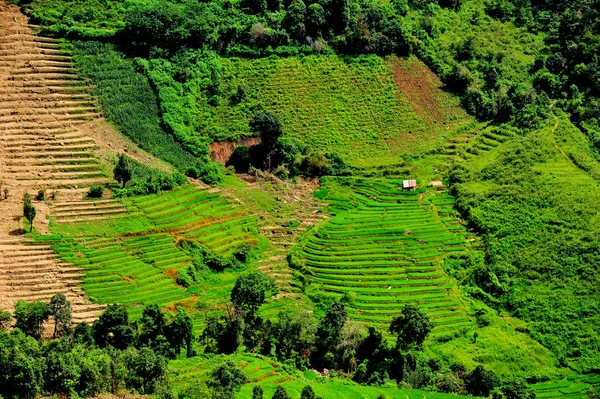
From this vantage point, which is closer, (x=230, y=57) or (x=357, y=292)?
(x=357, y=292)

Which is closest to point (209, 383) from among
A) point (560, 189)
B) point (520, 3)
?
point (560, 189)

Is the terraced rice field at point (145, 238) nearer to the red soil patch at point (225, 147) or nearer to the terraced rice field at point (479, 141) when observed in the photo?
the red soil patch at point (225, 147)

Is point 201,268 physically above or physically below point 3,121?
below

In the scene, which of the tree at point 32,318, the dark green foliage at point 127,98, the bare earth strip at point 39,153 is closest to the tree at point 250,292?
the bare earth strip at point 39,153

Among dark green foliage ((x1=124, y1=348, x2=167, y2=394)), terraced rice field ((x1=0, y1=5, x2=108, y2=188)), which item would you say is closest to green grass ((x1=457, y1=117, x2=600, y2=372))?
dark green foliage ((x1=124, y1=348, x2=167, y2=394))

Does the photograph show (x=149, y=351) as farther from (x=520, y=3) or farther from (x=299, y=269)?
(x=520, y=3)

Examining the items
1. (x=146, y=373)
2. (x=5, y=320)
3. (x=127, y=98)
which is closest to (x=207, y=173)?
(x=127, y=98)

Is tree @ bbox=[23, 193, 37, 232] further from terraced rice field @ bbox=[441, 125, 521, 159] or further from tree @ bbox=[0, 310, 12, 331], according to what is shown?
terraced rice field @ bbox=[441, 125, 521, 159]
